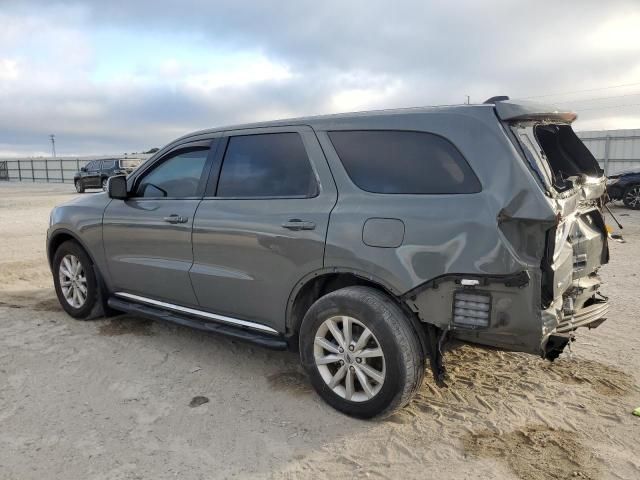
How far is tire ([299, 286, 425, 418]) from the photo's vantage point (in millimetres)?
3021

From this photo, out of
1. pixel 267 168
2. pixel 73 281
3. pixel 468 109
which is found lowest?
pixel 73 281

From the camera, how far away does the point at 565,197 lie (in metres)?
3.02

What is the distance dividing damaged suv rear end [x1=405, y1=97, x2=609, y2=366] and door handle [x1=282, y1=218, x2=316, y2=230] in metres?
0.78

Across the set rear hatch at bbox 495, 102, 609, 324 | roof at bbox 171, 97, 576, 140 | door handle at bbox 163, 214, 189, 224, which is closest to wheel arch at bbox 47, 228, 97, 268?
door handle at bbox 163, 214, 189, 224

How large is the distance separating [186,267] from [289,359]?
1091 mm

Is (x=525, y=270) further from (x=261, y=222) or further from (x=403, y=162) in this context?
(x=261, y=222)

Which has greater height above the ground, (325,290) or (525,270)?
(525,270)

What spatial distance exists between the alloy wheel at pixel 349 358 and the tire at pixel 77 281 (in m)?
2.67

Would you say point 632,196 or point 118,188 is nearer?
point 118,188

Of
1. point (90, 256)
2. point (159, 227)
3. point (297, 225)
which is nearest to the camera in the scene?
point (297, 225)

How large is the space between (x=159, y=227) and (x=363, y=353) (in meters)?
2.04

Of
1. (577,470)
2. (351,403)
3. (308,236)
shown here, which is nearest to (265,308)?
(308,236)

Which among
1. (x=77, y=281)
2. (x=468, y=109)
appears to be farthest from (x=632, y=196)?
(x=77, y=281)

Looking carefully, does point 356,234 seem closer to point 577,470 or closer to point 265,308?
point 265,308
